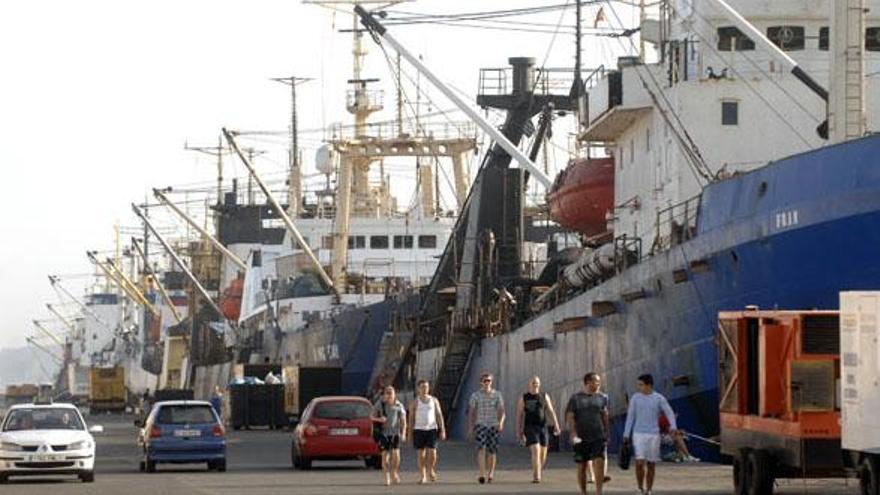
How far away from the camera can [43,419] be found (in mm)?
35625

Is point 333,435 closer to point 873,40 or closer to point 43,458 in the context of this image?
point 43,458

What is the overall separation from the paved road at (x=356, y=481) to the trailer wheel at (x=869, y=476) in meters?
4.10

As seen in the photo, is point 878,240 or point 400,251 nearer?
point 878,240

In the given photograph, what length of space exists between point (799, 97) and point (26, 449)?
14360mm

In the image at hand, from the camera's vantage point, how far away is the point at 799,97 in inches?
1516

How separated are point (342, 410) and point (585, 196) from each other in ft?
39.5

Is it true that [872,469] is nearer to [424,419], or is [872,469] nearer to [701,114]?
[424,419]

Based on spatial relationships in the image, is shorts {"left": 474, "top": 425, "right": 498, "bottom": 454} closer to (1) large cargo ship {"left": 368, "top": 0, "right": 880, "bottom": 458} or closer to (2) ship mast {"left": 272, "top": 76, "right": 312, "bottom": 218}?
(1) large cargo ship {"left": 368, "top": 0, "right": 880, "bottom": 458}

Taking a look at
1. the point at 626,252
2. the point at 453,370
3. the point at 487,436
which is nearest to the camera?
the point at 487,436

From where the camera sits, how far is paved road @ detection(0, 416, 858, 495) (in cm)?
2873

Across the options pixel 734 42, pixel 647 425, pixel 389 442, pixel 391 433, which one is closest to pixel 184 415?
pixel 391 433

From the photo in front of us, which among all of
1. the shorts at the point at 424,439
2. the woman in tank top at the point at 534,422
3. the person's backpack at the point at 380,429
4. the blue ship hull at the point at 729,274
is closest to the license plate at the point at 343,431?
the person's backpack at the point at 380,429

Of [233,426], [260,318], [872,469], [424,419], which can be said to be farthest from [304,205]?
[872,469]

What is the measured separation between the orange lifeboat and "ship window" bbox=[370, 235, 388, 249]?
114ft
